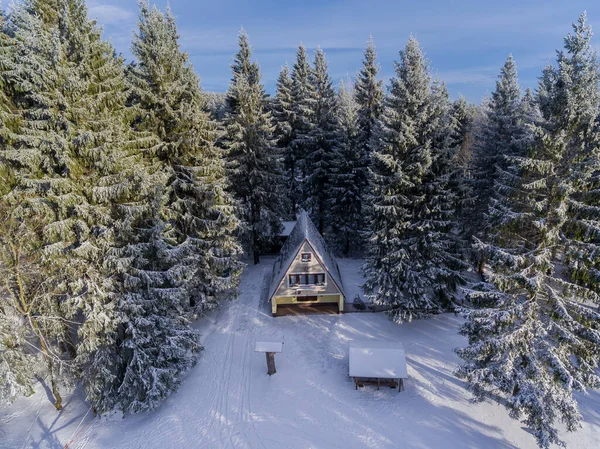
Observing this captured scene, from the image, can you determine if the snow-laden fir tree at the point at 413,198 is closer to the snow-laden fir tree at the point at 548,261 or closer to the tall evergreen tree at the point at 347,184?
the snow-laden fir tree at the point at 548,261

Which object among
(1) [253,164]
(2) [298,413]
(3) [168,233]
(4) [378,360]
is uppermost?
(1) [253,164]

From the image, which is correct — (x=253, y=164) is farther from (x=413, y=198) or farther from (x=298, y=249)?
(x=413, y=198)

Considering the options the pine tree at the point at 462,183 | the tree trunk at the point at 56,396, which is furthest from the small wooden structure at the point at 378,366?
the tree trunk at the point at 56,396

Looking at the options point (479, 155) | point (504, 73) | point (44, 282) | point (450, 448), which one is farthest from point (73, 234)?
point (504, 73)

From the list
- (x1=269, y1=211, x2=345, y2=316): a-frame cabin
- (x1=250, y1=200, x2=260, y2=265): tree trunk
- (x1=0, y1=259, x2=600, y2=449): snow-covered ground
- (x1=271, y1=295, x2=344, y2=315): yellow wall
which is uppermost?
(x1=250, y1=200, x2=260, y2=265): tree trunk

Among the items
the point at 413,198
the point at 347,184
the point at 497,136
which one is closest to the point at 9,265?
the point at 413,198

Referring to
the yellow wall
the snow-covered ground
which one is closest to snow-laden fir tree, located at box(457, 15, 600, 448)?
the snow-covered ground

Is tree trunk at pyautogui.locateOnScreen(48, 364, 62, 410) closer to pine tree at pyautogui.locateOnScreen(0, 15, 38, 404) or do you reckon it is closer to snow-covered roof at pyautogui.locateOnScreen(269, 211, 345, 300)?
pine tree at pyautogui.locateOnScreen(0, 15, 38, 404)
